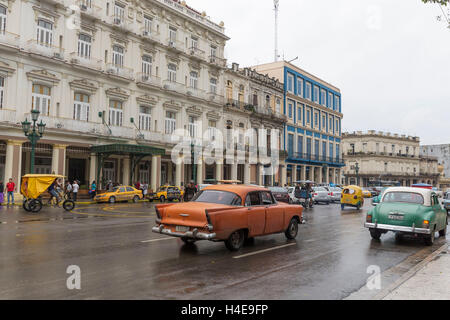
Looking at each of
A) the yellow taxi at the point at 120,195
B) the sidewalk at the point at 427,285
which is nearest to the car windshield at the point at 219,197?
the sidewalk at the point at 427,285

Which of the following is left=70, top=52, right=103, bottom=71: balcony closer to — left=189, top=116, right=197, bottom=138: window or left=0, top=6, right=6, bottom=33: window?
left=0, top=6, right=6, bottom=33: window

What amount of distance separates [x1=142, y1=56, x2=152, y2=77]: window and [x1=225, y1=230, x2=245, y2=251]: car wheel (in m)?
27.4

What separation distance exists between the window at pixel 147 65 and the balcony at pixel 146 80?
508 millimetres

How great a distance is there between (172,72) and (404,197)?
29.2 m

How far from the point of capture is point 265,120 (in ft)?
A: 160

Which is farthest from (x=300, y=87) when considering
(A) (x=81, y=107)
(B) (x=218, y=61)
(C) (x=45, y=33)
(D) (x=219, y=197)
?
(D) (x=219, y=197)

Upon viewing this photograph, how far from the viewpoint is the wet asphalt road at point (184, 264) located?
5.83 metres

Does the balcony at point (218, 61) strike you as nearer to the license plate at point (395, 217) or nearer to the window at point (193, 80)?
the window at point (193, 80)

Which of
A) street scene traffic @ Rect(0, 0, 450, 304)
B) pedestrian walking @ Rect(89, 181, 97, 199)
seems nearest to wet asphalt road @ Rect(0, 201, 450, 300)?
street scene traffic @ Rect(0, 0, 450, 304)

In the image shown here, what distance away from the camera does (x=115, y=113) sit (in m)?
32.1

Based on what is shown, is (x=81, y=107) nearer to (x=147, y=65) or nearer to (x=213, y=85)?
(x=147, y=65)

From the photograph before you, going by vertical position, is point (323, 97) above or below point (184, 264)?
above

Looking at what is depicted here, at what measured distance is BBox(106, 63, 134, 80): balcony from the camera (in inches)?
1219
